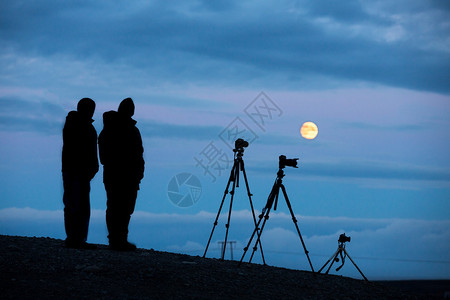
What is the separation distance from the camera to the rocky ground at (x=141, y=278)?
9875mm

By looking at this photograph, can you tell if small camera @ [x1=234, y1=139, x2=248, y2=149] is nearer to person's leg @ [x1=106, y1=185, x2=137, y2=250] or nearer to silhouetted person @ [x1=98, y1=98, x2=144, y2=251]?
silhouetted person @ [x1=98, y1=98, x2=144, y2=251]

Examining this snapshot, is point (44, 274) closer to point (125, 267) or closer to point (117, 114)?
point (125, 267)

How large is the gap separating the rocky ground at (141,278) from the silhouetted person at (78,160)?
3.08 ft

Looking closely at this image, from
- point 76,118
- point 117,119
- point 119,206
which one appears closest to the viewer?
point 76,118

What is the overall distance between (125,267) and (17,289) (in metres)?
2.28

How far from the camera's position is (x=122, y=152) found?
13125 mm

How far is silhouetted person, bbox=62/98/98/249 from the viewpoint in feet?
41.8

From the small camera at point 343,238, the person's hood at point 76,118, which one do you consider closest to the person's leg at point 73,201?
the person's hood at point 76,118

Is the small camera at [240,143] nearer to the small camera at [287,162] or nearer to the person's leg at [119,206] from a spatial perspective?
the small camera at [287,162]

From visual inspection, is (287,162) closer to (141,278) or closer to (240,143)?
(240,143)

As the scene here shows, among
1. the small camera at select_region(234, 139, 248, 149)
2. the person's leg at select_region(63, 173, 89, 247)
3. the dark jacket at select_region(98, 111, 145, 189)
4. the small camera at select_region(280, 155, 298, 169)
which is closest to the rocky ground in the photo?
the person's leg at select_region(63, 173, 89, 247)

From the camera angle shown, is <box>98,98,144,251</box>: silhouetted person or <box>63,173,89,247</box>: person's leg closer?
<box>63,173,89,247</box>: person's leg

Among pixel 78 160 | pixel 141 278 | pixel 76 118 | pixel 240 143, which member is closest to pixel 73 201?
pixel 78 160

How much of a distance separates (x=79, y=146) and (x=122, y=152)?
38.0 inches
